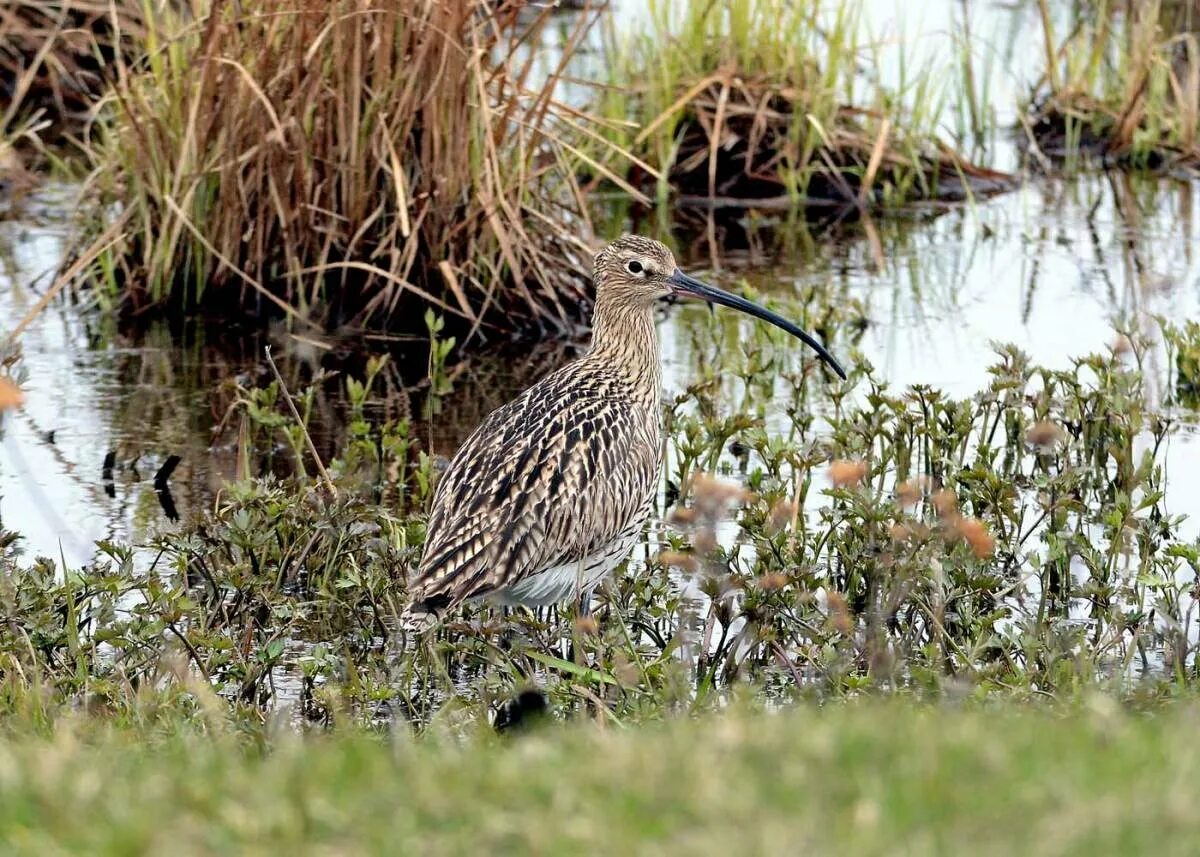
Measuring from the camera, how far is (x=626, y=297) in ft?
25.3

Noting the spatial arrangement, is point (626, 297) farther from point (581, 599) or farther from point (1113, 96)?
point (1113, 96)

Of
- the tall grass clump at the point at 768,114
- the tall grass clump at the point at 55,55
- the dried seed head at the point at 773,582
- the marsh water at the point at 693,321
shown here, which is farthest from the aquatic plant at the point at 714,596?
the tall grass clump at the point at 55,55

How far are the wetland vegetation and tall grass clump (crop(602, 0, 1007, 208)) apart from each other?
4cm

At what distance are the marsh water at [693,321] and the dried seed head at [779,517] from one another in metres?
2.28

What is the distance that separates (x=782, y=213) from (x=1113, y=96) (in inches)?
106

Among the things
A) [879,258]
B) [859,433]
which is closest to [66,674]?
[859,433]

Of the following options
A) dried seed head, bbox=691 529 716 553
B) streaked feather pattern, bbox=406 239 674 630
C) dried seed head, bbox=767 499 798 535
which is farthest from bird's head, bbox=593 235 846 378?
dried seed head, bbox=691 529 716 553

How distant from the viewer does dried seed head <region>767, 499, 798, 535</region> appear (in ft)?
19.6

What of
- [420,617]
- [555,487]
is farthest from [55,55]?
[420,617]

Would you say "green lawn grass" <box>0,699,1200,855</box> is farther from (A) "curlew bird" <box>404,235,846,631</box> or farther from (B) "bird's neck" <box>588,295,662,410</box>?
(B) "bird's neck" <box>588,295,662,410</box>

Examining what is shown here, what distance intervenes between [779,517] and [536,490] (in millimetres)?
893

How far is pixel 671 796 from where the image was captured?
3.65 meters

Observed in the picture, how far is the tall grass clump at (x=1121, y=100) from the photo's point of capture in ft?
44.7

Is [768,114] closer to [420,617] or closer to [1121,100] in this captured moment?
[1121,100]
